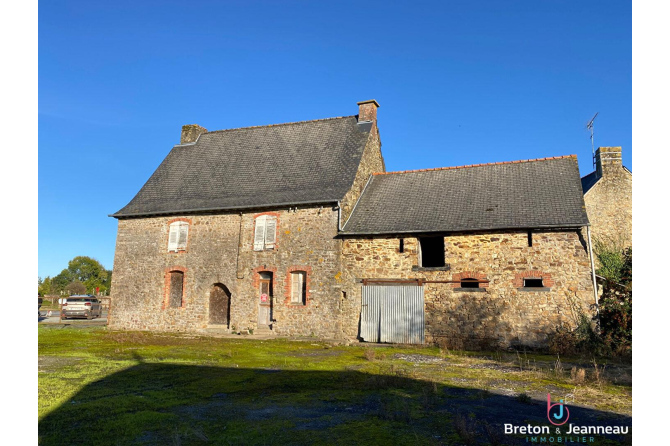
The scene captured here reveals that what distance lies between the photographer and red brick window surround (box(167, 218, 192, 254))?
58.1ft

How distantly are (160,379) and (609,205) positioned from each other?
2166cm

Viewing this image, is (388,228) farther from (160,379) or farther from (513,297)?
(160,379)

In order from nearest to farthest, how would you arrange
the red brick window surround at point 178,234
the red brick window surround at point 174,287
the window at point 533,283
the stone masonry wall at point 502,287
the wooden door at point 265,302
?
the stone masonry wall at point 502,287
the window at point 533,283
the wooden door at point 265,302
the red brick window surround at point 174,287
the red brick window surround at point 178,234

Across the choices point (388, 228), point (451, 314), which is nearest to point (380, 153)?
point (388, 228)

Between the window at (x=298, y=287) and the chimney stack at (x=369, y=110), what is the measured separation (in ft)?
25.1

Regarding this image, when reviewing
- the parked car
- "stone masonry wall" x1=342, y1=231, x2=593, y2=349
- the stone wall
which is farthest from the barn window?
the parked car

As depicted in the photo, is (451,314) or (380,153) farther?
(380,153)

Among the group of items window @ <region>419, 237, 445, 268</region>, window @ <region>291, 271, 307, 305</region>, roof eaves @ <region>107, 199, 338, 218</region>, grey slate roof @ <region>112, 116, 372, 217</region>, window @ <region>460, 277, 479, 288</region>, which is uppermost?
grey slate roof @ <region>112, 116, 372, 217</region>

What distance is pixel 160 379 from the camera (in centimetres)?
791

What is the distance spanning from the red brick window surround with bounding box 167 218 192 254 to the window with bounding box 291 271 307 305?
4.99 meters

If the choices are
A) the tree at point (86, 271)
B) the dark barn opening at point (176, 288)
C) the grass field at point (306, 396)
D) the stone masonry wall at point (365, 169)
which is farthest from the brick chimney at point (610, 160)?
the tree at point (86, 271)

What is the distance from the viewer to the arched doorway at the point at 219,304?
16.9 meters

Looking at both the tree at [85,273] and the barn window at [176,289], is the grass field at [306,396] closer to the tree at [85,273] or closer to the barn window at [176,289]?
the barn window at [176,289]

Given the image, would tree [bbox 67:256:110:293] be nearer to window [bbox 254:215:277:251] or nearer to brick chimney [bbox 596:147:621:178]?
window [bbox 254:215:277:251]
